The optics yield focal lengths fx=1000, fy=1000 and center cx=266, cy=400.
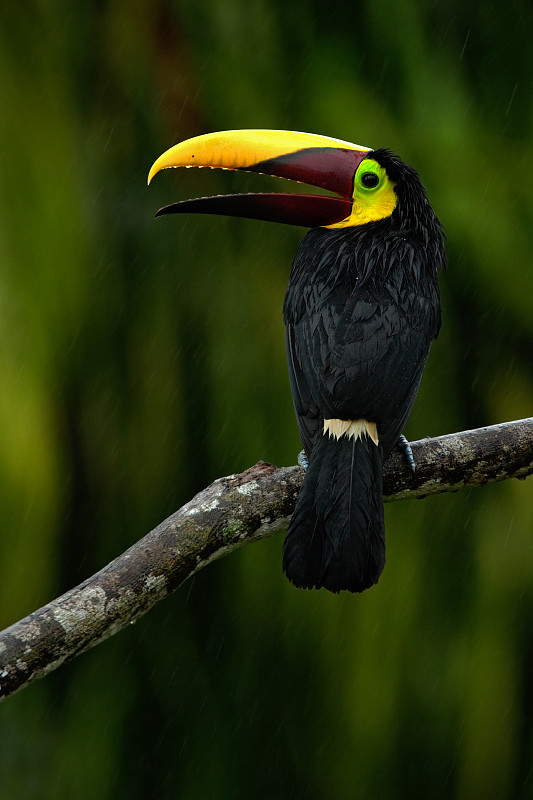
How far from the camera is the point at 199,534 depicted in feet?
7.29

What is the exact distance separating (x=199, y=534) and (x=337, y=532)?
31 cm

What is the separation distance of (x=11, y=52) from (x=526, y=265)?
2.45m

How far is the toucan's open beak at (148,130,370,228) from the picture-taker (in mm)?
3010

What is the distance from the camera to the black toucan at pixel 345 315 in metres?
2.29

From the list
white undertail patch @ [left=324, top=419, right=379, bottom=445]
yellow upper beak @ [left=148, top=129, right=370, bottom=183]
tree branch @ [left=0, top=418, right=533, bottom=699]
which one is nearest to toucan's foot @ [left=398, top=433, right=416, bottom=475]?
tree branch @ [left=0, top=418, right=533, bottom=699]

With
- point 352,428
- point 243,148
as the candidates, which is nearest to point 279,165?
point 243,148

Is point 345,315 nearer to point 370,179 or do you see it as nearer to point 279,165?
point 370,179

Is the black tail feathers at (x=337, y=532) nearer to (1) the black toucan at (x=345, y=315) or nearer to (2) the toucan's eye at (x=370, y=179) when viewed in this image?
(1) the black toucan at (x=345, y=315)

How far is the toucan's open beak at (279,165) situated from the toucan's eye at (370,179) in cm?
4

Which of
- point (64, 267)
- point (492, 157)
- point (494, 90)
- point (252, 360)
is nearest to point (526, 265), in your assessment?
point (492, 157)

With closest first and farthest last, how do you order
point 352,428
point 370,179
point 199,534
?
point 199,534 → point 352,428 → point 370,179

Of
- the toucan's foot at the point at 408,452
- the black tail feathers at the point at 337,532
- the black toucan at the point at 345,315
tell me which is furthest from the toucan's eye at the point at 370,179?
the black tail feathers at the point at 337,532

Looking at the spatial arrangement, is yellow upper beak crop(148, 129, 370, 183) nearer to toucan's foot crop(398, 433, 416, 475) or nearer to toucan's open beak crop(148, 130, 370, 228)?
toucan's open beak crop(148, 130, 370, 228)

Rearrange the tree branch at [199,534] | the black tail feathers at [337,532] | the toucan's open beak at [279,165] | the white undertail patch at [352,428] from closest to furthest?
the tree branch at [199,534] → the black tail feathers at [337,532] → the white undertail patch at [352,428] → the toucan's open beak at [279,165]
